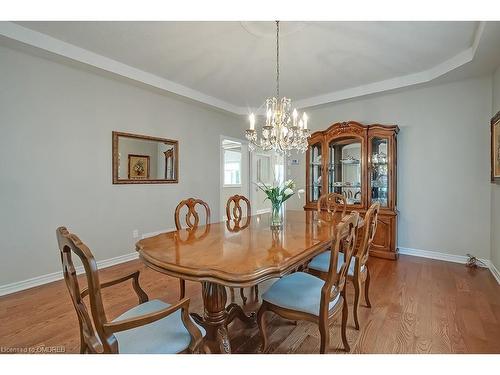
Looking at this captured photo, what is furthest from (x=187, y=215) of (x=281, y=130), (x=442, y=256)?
(x=442, y=256)

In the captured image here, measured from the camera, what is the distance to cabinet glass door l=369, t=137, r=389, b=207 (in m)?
3.60

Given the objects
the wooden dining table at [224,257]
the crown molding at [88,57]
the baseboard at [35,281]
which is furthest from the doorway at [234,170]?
the wooden dining table at [224,257]

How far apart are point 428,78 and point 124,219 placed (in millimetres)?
4329

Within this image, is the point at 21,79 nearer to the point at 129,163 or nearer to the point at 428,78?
the point at 129,163

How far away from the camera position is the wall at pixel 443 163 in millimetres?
3152

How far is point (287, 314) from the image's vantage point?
1.45 metres

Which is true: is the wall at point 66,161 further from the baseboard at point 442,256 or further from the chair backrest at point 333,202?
the baseboard at point 442,256

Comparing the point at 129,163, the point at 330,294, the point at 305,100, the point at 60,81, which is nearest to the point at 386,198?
the point at 305,100

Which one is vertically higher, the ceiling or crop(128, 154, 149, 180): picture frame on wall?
the ceiling

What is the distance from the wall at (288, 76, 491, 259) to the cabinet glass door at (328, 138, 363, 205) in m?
0.58

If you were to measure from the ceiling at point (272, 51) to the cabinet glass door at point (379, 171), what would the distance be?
786mm

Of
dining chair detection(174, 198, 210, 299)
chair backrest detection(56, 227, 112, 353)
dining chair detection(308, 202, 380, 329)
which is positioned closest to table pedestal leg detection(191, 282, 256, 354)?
chair backrest detection(56, 227, 112, 353)

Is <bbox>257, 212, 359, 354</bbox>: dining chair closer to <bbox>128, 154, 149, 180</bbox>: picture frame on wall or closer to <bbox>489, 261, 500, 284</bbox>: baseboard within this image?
<bbox>489, 261, 500, 284</bbox>: baseboard

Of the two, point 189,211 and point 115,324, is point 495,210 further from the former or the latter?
point 115,324
